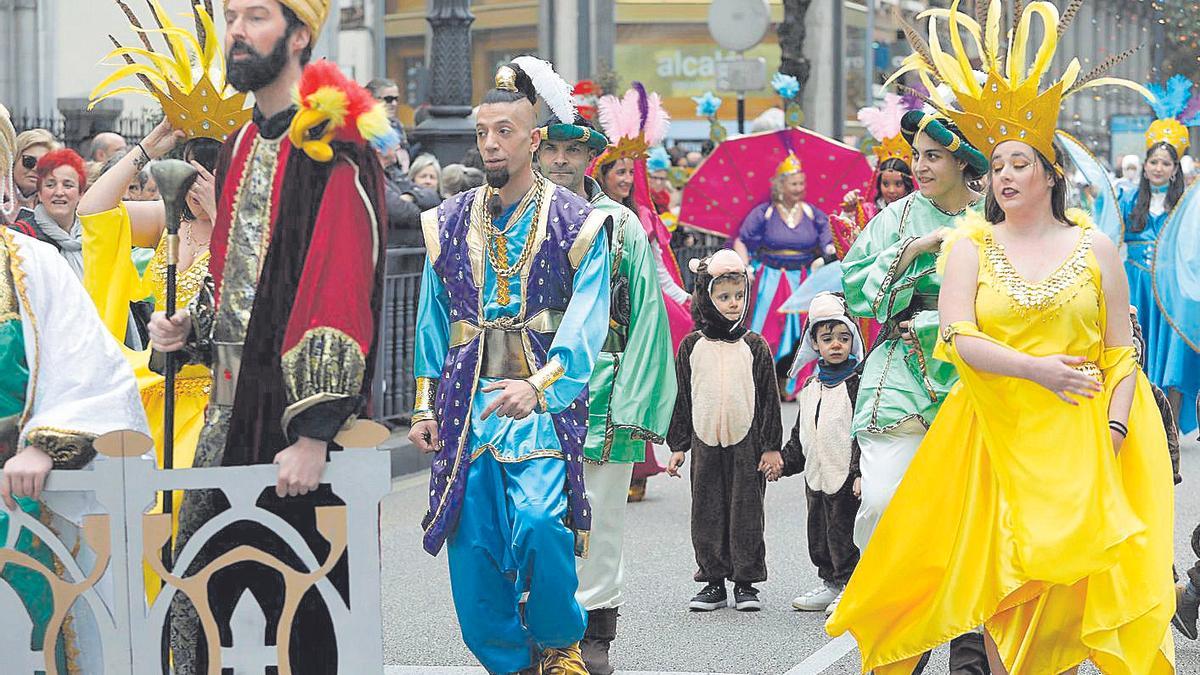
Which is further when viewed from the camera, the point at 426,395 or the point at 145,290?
the point at 145,290

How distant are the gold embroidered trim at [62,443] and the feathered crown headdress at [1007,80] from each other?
281cm

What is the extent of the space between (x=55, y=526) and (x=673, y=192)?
14490 millimetres

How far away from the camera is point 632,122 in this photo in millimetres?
9609

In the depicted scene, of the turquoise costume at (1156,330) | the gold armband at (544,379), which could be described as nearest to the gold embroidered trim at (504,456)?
the gold armband at (544,379)

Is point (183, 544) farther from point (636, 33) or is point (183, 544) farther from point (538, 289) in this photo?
point (636, 33)

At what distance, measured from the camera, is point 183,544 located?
15.4ft

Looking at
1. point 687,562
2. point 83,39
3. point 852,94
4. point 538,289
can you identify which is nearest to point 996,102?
point 538,289

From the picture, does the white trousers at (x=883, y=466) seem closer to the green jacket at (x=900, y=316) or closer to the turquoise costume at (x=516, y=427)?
the green jacket at (x=900, y=316)

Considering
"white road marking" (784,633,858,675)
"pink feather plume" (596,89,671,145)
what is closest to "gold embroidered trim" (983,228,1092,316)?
"white road marking" (784,633,858,675)

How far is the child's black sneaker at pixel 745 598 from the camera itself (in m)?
8.02

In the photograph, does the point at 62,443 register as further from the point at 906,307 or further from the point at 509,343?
the point at 906,307

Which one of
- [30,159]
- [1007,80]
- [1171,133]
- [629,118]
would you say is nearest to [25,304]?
[1007,80]

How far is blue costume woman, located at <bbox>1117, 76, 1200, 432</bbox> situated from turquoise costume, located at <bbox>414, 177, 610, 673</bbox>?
290 inches

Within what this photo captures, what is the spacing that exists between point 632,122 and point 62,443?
5413 millimetres
